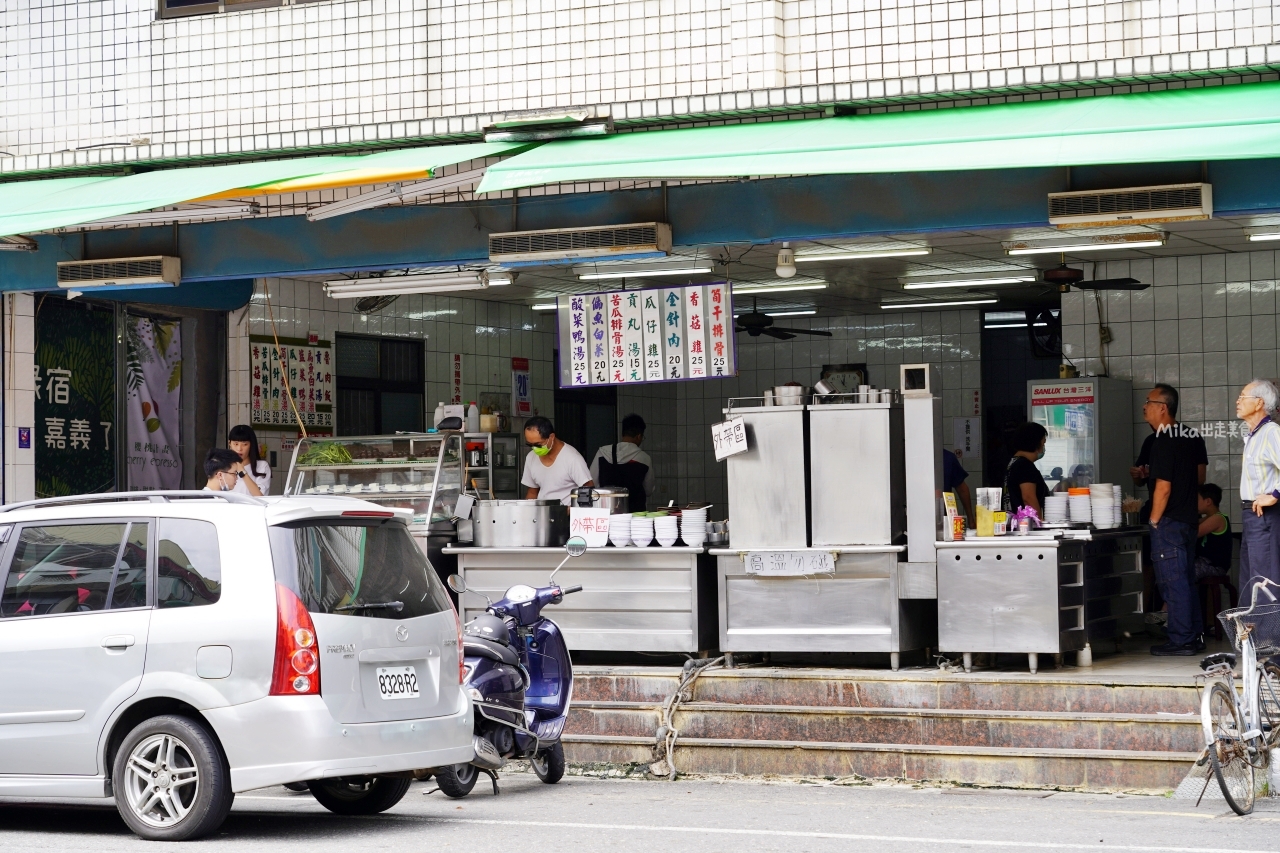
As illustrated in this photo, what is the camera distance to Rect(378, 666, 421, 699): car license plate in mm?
7086

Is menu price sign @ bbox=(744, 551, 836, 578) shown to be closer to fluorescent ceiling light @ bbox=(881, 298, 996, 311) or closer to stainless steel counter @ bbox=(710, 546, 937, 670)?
stainless steel counter @ bbox=(710, 546, 937, 670)

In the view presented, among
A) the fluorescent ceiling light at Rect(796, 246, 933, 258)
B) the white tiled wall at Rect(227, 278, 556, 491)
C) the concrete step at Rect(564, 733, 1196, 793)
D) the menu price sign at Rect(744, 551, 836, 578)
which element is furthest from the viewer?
the white tiled wall at Rect(227, 278, 556, 491)

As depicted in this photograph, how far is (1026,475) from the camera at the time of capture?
11883mm

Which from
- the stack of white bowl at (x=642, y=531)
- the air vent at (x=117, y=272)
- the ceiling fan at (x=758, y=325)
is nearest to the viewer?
the stack of white bowl at (x=642, y=531)

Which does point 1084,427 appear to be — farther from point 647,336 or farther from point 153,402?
point 153,402

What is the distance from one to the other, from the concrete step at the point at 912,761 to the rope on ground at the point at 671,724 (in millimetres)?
58

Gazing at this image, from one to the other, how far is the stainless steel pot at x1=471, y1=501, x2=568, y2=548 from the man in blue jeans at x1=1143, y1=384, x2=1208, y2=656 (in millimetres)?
4238

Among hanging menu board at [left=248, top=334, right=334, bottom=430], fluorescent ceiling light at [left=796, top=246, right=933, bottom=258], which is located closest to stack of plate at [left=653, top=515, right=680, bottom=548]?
fluorescent ceiling light at [left=796, top=246, right=933, bottom=258]

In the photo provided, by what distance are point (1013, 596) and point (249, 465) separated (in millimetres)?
6335

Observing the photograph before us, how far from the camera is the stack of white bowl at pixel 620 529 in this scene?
422 inches

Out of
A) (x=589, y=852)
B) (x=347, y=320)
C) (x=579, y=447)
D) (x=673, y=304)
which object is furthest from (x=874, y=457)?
(x=579, y=447)

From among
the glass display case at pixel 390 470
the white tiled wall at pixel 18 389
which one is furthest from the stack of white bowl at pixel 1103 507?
the white tiled wall at pixel 18 389

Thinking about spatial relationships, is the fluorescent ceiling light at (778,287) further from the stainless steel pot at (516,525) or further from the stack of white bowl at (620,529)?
the stack of white bowl at (620,529)

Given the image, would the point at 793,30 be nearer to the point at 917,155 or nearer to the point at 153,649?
the point at 917,155
